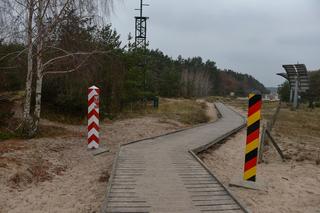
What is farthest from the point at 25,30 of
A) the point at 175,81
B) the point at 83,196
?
the point at 175,81

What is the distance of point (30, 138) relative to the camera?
1031cm

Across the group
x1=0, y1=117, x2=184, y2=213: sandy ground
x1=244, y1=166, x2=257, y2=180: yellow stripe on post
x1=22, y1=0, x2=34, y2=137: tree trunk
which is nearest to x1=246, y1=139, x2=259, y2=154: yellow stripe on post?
x1=244, y1=166, x2=257, y2=180: yellow stripe on post

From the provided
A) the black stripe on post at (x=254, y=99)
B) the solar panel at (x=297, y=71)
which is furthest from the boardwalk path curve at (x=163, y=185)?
the solar panel at (x=297, y=71)

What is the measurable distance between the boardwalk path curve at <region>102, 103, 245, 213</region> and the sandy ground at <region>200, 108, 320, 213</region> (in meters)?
0.49

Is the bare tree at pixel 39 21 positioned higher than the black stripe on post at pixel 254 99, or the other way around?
the bare tree at pixel 39 21

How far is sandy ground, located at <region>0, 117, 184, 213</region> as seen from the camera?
5351 millimetres

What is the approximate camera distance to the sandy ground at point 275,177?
5.65 metres

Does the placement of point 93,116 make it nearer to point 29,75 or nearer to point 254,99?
point 29,75

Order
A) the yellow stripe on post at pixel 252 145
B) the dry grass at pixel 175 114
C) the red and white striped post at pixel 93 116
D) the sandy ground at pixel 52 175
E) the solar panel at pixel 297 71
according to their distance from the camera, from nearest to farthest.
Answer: the sandy ground at pixel 52 175
the yellow stripe on post at pixel 252 145
the red and white striped post at pixel 93 116
the dry grass at pixel 175 114
the solar panel at pixel 297 71

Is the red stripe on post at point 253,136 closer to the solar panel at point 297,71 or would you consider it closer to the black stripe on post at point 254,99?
the black stripe on post at point 254,99

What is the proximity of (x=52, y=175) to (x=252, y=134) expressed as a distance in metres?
4.42

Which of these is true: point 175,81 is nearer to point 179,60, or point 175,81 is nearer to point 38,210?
point 179,60

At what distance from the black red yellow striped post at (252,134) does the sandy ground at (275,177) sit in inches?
17.9

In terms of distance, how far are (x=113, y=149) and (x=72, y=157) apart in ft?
5.44
